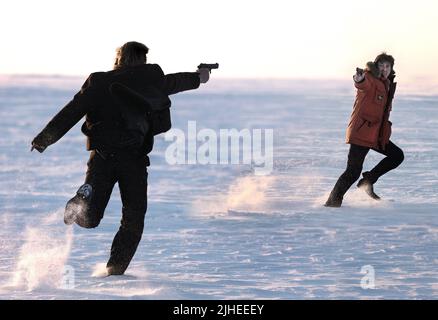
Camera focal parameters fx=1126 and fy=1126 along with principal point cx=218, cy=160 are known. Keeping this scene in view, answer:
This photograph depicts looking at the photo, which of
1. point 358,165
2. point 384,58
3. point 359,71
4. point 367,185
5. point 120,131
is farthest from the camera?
point 367,185

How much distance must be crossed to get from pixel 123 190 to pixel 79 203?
35cm

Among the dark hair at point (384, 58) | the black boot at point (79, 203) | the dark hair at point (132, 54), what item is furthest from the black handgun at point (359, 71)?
the black boot at point (79, 203)

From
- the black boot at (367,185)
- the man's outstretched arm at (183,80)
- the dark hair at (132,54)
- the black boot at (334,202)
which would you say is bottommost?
the black boot at (334,202)

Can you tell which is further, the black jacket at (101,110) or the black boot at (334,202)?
the black boot at (334,202)

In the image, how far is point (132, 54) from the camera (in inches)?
339

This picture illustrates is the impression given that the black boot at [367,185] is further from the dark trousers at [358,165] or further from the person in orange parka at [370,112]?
the person in orange parka at [370,112]

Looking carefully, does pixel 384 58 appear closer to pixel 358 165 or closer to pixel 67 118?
pixel 358 165

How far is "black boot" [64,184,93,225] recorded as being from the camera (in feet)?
28.0

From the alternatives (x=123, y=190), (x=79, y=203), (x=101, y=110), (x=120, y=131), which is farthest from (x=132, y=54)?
(x=79, y=203)

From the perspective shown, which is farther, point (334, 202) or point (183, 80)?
point (334, 202)

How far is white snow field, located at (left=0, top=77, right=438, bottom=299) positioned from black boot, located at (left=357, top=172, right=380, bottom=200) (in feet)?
0.34

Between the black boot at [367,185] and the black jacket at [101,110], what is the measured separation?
3752 millimetres

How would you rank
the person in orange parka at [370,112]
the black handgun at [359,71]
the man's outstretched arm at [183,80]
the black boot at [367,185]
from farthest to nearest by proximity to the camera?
the black boot at [367,185], the person in orange parka at [370,112], the black handgun at [359,71], the man's outstretched arm at [183,80]

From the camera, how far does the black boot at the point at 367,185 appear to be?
11.8m
